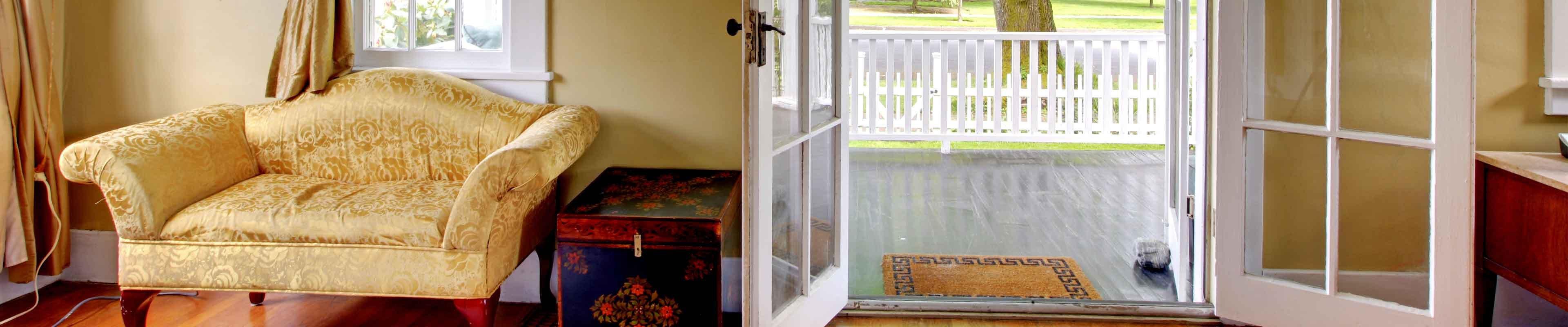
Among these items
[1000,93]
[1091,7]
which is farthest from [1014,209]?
[1091,7]

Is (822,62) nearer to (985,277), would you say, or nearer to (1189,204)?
(985,277)

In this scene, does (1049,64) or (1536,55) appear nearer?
(1536,55)

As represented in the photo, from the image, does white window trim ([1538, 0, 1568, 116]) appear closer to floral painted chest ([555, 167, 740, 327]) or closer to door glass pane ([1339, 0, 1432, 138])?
door glass pane ([1339, 0, 1432, 138])

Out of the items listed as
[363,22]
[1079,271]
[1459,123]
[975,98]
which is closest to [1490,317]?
[1459,123]

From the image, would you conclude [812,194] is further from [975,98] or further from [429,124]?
[975,98]

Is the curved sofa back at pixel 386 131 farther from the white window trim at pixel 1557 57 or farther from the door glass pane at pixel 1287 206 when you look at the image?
the white window trim at pixel 1557 57

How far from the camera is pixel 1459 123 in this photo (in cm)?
202

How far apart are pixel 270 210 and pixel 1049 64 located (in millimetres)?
4904

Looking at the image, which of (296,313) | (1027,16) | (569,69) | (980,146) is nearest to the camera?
(296,313)

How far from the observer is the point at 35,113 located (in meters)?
2.84

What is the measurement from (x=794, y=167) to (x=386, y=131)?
1207 millimetres

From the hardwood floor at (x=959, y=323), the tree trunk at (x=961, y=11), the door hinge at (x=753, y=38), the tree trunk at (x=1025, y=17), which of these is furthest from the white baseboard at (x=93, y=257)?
the tree trunk at (x=961, y=11)

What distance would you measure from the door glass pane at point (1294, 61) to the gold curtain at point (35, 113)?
10.4ft

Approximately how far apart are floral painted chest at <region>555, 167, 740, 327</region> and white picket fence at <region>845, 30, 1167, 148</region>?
3.96 meters
